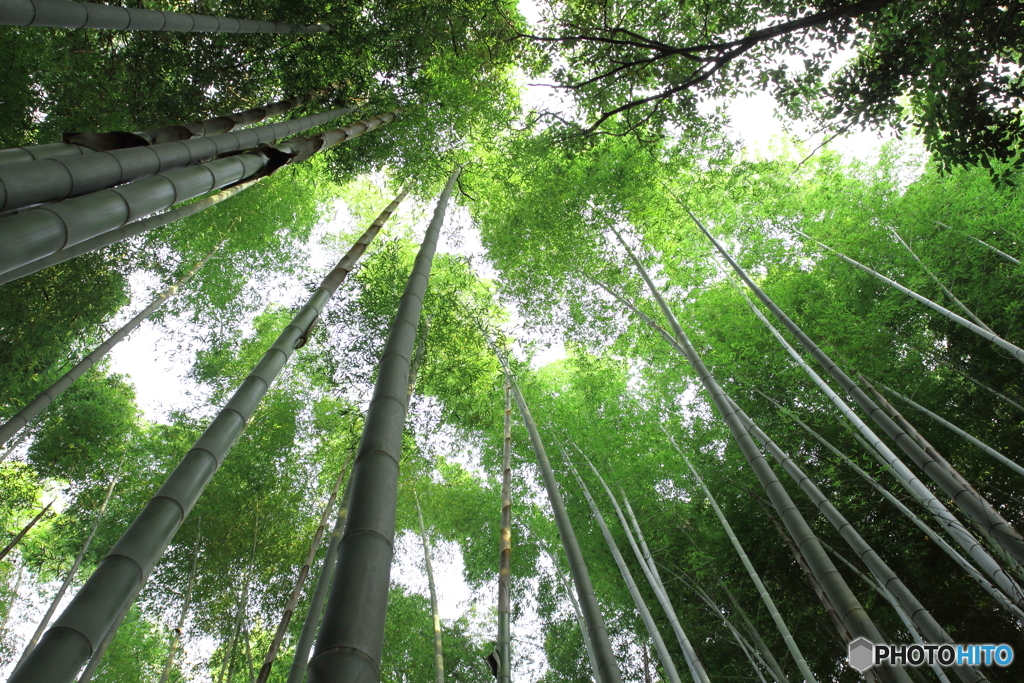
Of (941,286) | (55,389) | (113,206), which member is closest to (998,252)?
(941,286)

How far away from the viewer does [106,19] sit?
258 centimetres

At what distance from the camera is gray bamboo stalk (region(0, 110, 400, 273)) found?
1317mm

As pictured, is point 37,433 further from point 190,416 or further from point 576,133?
point 576,133

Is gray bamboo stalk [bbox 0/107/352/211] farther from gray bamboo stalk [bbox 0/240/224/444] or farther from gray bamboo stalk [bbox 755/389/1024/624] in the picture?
gray bamboo stalk [bbox 755/389/1024/624]

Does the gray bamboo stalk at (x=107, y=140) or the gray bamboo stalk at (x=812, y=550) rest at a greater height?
the gray bamboo stalk at (x=107, y=140)

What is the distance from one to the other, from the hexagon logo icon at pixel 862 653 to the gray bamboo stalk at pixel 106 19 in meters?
3.91

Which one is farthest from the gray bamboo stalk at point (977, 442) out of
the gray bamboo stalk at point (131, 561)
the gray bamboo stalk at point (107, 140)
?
the gray bamboo stalk at point (107, 140)

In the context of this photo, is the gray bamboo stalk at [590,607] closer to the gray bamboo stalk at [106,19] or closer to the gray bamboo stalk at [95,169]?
the gray bamboo stalk at [95,169]

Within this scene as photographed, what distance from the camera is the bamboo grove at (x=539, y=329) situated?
9.64 feet

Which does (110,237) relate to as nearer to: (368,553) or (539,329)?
(368,553)

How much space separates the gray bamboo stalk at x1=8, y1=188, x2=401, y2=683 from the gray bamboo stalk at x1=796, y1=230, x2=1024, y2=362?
4348 millimetres

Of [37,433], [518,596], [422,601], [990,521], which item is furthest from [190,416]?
[990,521]

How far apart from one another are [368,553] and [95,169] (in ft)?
5.50

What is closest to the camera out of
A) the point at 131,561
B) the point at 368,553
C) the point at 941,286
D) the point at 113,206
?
the point at 368,553
